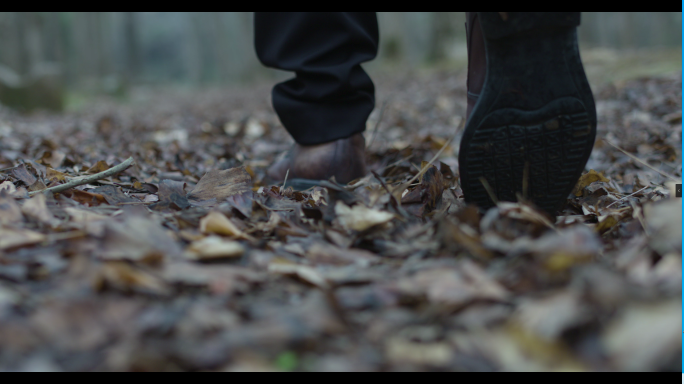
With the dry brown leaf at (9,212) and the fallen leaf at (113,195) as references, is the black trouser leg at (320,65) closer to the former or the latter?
the fallen leaf at (113,195)

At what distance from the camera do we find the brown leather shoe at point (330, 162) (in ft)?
5.37

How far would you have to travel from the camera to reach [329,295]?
685mm

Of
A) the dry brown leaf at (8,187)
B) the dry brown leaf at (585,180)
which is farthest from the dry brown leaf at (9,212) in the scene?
the dry brown leaf at (585,180)

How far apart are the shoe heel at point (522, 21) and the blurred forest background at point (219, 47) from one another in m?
4.52

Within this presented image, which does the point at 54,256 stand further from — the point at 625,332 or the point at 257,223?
the point at 625,332

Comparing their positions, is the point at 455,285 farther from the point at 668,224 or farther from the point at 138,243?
the point at 138,243

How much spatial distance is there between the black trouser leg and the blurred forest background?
4322mm

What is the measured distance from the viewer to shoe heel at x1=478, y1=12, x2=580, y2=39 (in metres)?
1.03

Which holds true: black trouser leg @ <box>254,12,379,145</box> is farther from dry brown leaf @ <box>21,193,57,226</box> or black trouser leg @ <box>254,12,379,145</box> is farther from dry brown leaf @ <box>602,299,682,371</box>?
dry brown leaf @ <box>602,299,682,371</box>

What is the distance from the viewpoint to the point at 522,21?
1030 millimetres

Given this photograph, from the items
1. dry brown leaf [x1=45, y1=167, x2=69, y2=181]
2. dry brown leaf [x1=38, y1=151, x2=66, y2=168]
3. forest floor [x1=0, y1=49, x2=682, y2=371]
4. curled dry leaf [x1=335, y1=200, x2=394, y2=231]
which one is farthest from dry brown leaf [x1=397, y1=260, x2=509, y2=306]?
dry brown leaf [x1=38, y1=151, x2=66, y2=168]

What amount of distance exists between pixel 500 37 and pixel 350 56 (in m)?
0.64

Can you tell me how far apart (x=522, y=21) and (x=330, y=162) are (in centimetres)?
77

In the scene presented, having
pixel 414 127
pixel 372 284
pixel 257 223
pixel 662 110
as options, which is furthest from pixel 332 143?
pixel 662 110
